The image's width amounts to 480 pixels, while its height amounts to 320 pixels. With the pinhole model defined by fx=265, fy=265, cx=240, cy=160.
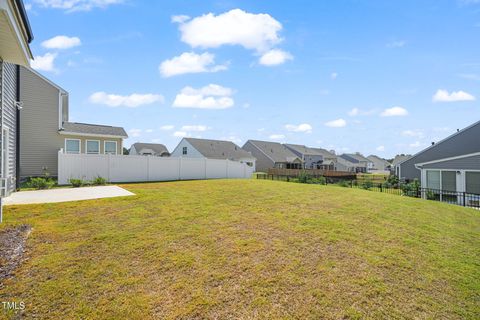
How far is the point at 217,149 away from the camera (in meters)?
39.1

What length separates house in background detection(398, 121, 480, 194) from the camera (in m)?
18.4

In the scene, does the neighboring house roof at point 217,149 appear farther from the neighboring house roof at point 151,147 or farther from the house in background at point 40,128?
the house in background at point 40,128

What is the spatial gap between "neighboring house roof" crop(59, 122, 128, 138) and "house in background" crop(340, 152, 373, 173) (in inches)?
2611

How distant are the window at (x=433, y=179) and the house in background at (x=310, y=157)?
3354 centimetres

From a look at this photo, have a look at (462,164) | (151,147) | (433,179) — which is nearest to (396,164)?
(433,179)

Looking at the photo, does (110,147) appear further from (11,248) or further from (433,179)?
(433,179)

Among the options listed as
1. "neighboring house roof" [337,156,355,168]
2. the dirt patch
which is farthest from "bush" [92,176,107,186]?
"neighboring house roof" [337,156,355,168]

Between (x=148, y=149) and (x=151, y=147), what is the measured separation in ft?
5.40

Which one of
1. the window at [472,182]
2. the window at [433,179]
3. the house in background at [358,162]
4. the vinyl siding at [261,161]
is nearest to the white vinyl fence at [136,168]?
the window at [433,179]

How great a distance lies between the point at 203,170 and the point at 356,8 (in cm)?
1486

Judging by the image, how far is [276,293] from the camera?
12.2ft

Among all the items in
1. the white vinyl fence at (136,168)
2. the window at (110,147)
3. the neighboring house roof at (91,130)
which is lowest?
the white vinyl fence at (136,168)

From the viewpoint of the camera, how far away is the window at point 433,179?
829 inches

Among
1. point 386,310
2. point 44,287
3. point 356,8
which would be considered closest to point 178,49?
point 356,8
